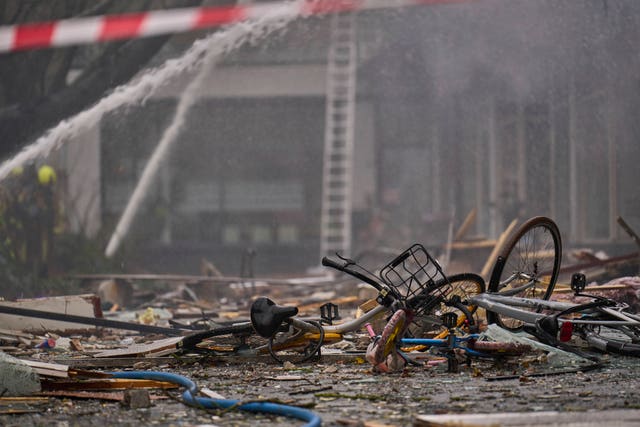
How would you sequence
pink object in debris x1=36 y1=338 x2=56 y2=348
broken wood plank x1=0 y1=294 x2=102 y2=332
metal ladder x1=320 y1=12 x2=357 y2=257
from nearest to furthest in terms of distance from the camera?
pink object in debris x1=36 y1=338 x2=56 y2=348 → broken wood plank x1=0 y1=294 x2=102 y2=332 → metal ladder x1=320 y1=12 x2=357 y2=257

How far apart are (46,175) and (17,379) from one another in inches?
425

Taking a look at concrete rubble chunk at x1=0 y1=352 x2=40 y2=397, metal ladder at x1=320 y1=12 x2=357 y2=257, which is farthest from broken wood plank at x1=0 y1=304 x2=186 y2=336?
metal ladder at x1=320 y1=12 x2=357 y2=257

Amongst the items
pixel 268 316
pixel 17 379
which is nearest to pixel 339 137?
pixel 268 316

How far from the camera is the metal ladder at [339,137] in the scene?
2075cm

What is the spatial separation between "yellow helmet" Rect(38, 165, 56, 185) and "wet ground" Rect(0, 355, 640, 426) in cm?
972

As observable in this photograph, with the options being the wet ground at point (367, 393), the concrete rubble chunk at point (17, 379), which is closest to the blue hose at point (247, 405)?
the wet ground at point (367, 393)

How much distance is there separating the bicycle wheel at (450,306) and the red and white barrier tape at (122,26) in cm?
1001

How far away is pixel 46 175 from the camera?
1595 centimetres

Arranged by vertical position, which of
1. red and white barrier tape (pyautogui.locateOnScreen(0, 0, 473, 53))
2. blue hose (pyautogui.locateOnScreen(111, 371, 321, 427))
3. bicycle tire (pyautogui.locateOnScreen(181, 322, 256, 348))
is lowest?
blue hose (pyautogui.locateOnScreen(111, 371, 321, 427))

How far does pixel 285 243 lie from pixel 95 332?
1334 centimetres

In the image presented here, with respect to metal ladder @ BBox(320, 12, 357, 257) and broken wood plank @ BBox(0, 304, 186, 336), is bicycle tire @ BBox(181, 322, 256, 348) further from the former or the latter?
metal ladder @ BBox(320, 12, 357, 257)

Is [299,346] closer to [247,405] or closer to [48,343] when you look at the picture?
[247,405]

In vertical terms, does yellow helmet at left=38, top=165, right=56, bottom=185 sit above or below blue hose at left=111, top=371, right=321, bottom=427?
above

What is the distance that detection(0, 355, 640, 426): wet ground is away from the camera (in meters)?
4.90
